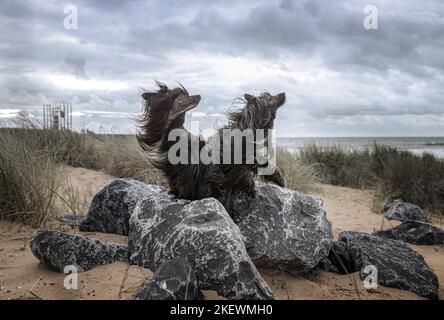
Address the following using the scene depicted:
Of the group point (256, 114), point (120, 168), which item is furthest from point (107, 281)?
point (120, 168)

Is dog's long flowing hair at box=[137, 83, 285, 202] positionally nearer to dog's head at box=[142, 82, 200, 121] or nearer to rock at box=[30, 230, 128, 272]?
dog's head at box=[142, 82, 200, 121]

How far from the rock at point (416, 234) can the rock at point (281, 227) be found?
217 centimetres

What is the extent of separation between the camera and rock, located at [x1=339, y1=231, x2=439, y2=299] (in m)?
3.85

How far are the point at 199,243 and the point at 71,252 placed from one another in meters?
1.16

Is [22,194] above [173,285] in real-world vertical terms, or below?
above

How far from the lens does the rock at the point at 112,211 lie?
494cm

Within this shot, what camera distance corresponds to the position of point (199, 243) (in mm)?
3119

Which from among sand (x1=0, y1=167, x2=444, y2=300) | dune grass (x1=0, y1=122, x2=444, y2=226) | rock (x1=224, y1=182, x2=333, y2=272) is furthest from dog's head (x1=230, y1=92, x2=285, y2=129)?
dune grass (x1=0, y1=122, x2=444, y2=226)

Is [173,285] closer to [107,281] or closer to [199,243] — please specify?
[199,243]

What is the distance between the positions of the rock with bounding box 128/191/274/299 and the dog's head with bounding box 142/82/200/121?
722 millimetres

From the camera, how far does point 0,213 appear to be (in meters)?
5.05
